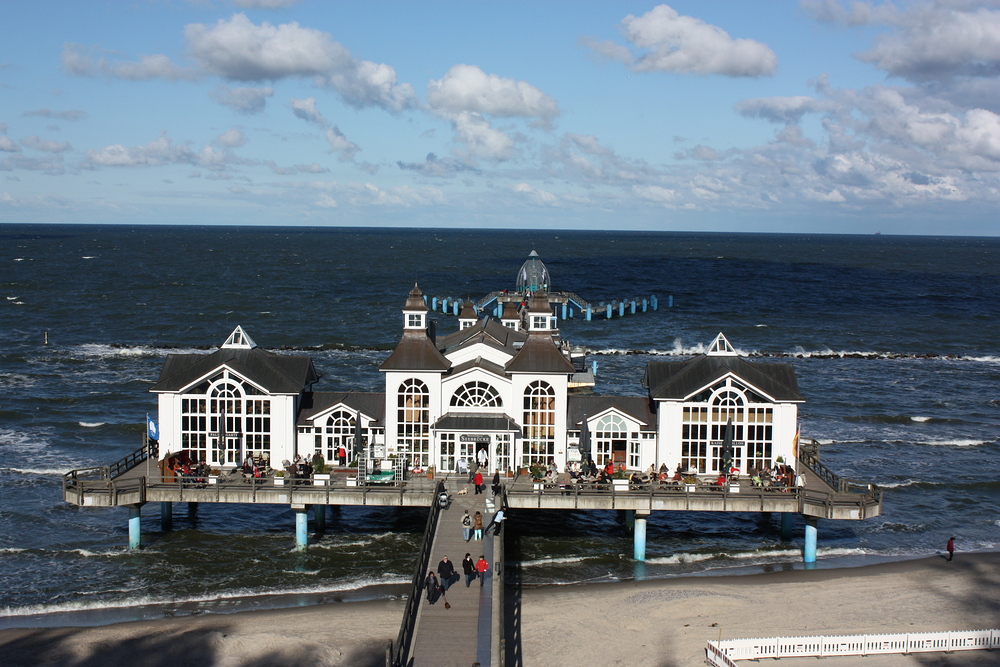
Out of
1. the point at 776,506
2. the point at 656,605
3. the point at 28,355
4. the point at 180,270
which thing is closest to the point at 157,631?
the point at 656,605

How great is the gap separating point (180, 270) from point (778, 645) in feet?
485

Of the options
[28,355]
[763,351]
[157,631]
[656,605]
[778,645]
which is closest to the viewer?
[778,645]

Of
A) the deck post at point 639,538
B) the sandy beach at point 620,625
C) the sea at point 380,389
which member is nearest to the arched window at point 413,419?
the sea at point 380,389

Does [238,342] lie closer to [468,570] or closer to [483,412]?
[483,412]

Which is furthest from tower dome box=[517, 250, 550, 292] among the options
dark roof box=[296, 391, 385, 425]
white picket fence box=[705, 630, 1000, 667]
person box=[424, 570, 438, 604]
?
white picket fence box=[705, 630, 1000, 667]

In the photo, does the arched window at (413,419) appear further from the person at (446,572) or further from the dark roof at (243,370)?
the person at (446,572)

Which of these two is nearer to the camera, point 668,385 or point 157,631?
point 157,631

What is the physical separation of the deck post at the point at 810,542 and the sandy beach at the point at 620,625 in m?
1.38

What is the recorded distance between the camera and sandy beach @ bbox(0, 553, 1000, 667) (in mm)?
26969

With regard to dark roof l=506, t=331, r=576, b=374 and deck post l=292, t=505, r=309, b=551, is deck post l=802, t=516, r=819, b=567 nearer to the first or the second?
dark roof l=506, t=331, r=576, b=374

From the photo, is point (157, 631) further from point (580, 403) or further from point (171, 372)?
point (580, 403)

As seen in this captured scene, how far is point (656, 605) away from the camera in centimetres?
3080

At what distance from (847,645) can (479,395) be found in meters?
16.2

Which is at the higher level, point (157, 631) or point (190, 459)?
point (190, 459)
